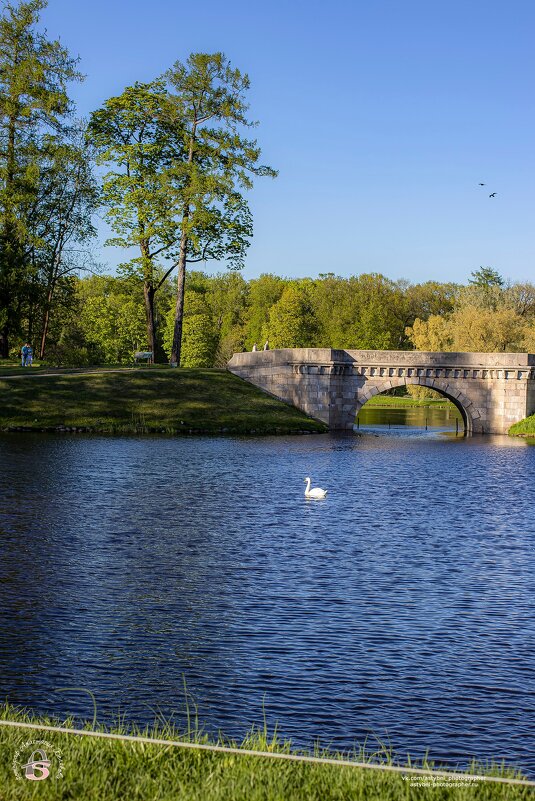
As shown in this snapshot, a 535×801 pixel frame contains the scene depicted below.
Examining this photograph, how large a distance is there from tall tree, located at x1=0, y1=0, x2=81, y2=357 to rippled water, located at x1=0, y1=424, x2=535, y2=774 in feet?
121

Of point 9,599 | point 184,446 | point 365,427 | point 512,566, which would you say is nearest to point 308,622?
point 9,599

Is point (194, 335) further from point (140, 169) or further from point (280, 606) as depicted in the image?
point (280, 606)

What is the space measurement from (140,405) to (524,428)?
1097 inches

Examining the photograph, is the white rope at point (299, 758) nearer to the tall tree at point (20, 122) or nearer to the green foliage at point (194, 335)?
the tall tree at point (20, 122)

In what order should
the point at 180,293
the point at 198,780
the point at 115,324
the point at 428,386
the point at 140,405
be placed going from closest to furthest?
1. the point at 198,780
2. the point at 140,405
3. the point at 428,386
4. the point at 180,293
5. the point at 115,324

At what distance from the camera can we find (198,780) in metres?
9.62

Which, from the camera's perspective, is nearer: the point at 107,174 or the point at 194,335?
the point at 107,174

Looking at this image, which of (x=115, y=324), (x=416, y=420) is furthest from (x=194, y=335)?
(x=416, y=420)

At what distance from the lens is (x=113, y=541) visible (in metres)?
26.0

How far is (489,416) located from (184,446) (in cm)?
2784

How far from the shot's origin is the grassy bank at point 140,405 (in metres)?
61.6

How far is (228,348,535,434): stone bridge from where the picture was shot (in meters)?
70.6

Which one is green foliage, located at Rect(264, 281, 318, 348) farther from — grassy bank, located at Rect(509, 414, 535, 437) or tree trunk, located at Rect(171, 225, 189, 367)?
grassy bank, located at Rect(509, 414, 535, 437)

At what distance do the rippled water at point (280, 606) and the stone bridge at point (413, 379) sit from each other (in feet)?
103
